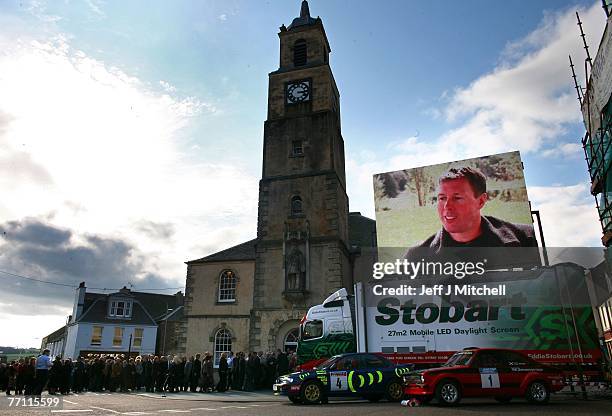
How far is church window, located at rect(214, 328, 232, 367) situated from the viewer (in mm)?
25766

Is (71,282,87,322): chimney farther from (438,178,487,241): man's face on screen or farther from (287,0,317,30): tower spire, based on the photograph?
(438,178,487,241): man's face on screen

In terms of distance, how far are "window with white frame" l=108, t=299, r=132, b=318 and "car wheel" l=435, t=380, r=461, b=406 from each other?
130 feet

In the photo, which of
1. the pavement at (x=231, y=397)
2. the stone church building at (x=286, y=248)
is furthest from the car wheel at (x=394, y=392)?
the stone church building at (x=286, y=248)

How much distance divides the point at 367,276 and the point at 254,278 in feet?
27.1

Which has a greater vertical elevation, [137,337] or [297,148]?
[297,148]

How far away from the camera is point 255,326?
2422 cm

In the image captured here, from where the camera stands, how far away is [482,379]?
11242 mm

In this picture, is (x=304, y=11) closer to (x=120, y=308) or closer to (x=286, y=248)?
(x=286, y=248)

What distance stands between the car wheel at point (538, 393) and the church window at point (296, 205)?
1668 centimetres

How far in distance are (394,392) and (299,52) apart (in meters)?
26.0

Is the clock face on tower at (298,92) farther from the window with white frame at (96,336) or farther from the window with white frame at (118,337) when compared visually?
the window with white frame at (96,336)

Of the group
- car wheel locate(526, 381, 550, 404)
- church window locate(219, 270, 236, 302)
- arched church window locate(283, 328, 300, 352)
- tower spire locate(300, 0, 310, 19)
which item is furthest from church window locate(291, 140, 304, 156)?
car wheel locate(526, 381, 550, 404)

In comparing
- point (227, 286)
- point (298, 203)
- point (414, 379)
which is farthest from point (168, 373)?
point (298, 203)

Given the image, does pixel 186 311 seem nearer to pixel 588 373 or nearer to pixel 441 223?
pixel 441 223
